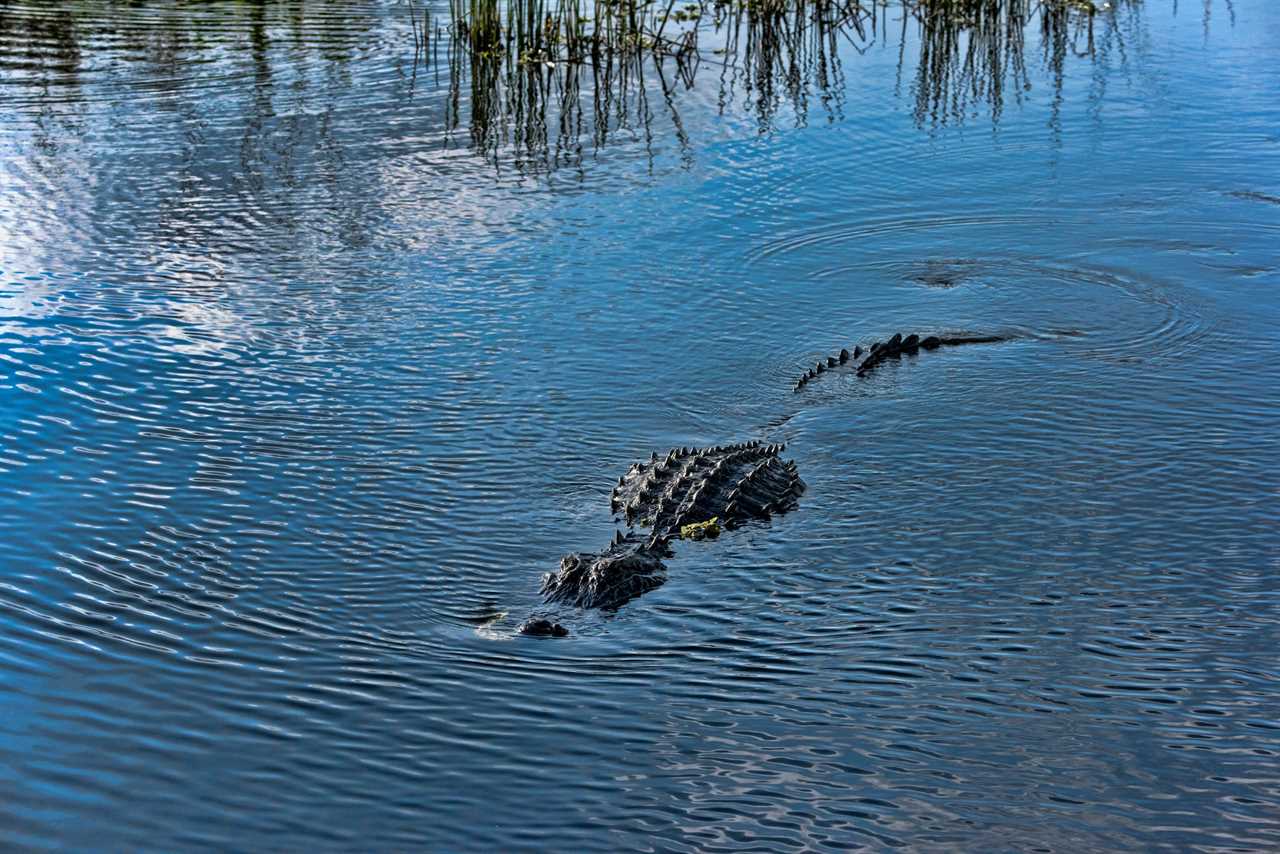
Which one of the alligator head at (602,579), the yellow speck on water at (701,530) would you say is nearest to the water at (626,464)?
the alligator head at (602,579)

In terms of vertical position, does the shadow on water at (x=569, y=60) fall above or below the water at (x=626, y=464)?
above

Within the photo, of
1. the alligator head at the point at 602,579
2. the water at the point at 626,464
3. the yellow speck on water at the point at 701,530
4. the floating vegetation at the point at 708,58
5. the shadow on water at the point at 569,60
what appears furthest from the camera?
the floating vegetation at the point at 708,58

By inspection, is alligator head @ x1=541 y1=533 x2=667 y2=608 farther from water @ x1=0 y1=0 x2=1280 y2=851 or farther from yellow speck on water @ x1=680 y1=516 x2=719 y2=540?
yellow speck on water @ x1=680 y1=516 x2=719 y2=540

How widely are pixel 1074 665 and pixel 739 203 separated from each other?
22.5 feet

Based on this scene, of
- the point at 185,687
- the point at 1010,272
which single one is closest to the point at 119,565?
the point at 185,687

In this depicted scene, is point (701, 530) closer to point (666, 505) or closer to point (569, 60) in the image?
point (666, 505)

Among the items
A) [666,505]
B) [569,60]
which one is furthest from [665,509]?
[569,60]

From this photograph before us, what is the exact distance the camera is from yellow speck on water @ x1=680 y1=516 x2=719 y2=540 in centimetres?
663

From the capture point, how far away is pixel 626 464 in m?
7.42

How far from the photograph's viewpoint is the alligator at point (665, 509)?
5891 mm

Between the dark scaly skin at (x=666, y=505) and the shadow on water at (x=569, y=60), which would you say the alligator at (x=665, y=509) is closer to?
the dark scaly skin at (x=666, y=505)

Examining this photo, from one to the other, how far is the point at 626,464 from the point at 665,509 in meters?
0.88

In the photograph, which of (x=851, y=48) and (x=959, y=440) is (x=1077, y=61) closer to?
(x=851, y=48)

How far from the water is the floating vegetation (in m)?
0.23
